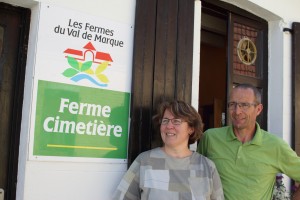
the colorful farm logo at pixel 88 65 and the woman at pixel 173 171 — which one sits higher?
the colorful farm logo at pixel 88 65

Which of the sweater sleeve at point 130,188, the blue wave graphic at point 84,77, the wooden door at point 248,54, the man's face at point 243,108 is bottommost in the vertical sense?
the sweater sleeve at point 130,188

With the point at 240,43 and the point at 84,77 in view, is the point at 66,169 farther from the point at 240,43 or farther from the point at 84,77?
the point at 240,43

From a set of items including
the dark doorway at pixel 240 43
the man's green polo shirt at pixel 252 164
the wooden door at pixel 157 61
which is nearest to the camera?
the man's green polo shirt at pixel 252 164

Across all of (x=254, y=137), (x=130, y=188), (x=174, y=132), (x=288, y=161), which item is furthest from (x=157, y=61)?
(x=288, y=161)

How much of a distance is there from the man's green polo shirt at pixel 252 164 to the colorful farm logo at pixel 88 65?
3.02ft

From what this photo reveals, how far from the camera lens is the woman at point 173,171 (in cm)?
250

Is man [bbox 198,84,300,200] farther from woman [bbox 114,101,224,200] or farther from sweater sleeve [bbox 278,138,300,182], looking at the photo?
woman [bbox 114,101,224,200]

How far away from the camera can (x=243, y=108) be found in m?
2.76

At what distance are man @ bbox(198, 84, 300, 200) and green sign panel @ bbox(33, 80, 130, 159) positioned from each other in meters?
0.69

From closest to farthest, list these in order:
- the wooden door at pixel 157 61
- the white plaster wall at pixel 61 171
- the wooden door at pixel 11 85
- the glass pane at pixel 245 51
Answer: the white plaster wall at pixel 61 171 < the wooden door at pixel 11 85 < the wooden door at pixel 157 61 < the glass pane at pixel 245 51

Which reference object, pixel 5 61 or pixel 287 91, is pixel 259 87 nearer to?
pixel 287 91

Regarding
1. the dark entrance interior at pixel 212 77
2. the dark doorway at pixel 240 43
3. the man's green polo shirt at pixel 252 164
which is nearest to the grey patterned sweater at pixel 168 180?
the man's green polo shirt at pixel 252 164

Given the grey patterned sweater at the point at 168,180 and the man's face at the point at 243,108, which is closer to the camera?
the grey patterned sweater at the point at 168,180

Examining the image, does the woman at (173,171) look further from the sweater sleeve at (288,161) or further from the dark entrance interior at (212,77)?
the dark entrance interior at (212,77)
